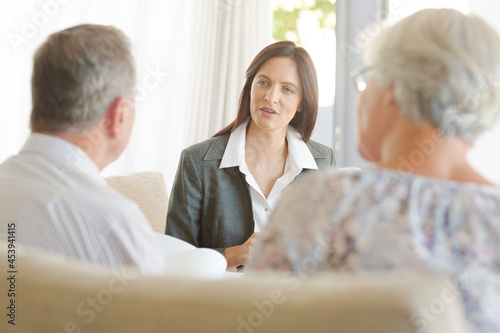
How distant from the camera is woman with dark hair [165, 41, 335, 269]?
94.2 inches

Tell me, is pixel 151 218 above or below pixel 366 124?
below

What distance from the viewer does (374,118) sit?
1.09m

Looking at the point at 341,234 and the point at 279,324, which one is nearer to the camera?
the point at 279,324

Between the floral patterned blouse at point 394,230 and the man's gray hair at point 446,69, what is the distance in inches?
5.9

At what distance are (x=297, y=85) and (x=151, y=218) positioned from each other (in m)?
0.89

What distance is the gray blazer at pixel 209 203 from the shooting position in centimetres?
238

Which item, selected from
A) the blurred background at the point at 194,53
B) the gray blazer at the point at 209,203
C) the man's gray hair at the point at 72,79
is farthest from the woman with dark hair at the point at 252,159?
the man's gray hair at the point at 72,79

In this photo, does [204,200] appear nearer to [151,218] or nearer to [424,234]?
[151,218]

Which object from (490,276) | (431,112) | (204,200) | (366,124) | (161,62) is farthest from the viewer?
(161,62)

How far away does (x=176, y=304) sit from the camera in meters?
0.59

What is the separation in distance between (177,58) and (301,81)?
154 cm

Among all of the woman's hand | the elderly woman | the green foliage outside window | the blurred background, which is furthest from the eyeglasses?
the green foliage outside window

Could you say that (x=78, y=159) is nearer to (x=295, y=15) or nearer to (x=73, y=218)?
(x=73, y=218)

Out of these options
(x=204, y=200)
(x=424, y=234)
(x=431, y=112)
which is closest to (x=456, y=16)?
(x=431, y=112)
